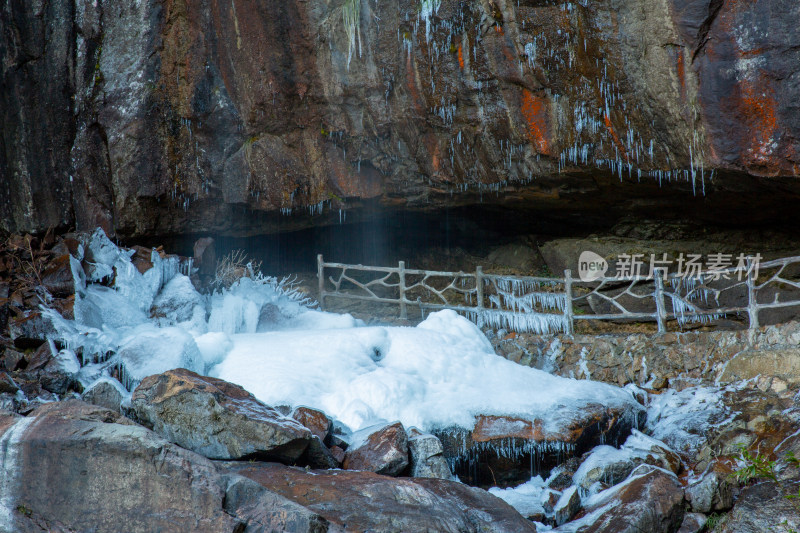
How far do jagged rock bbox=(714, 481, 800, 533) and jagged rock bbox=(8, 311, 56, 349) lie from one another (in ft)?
27.5

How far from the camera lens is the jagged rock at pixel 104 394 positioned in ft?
24.2

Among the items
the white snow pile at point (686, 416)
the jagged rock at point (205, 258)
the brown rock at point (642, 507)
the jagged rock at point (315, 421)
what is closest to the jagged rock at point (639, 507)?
the brown rock at point (642, 507)

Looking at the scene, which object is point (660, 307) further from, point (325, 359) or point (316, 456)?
point (316, 456)

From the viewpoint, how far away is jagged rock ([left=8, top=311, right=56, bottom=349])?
866 cm

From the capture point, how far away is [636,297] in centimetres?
1094

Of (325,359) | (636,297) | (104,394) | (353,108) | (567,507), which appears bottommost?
(567,507)

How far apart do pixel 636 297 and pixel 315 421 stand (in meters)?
6.66

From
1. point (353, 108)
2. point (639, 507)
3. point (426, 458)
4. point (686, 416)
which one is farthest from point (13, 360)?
point (686, 416)

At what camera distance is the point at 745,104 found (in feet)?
26.0

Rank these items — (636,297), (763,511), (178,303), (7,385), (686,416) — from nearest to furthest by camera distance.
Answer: (763,511), (7,385), (686,416), (178,303), (636,297)

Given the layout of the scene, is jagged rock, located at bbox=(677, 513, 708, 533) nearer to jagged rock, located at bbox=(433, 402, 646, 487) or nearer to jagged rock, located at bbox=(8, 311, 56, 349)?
jagged rock, located at bbox=(433, 402, 646, 487)

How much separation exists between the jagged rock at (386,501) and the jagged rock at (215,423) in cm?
20

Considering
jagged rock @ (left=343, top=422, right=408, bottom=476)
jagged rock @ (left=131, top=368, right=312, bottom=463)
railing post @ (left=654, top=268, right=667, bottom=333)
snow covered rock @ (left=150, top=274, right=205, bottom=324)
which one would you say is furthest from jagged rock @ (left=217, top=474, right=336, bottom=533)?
snow covered rock @ (left=150, top=274, right=205, bottom=324)

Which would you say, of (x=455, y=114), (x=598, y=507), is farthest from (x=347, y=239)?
(x=598, y=507)
